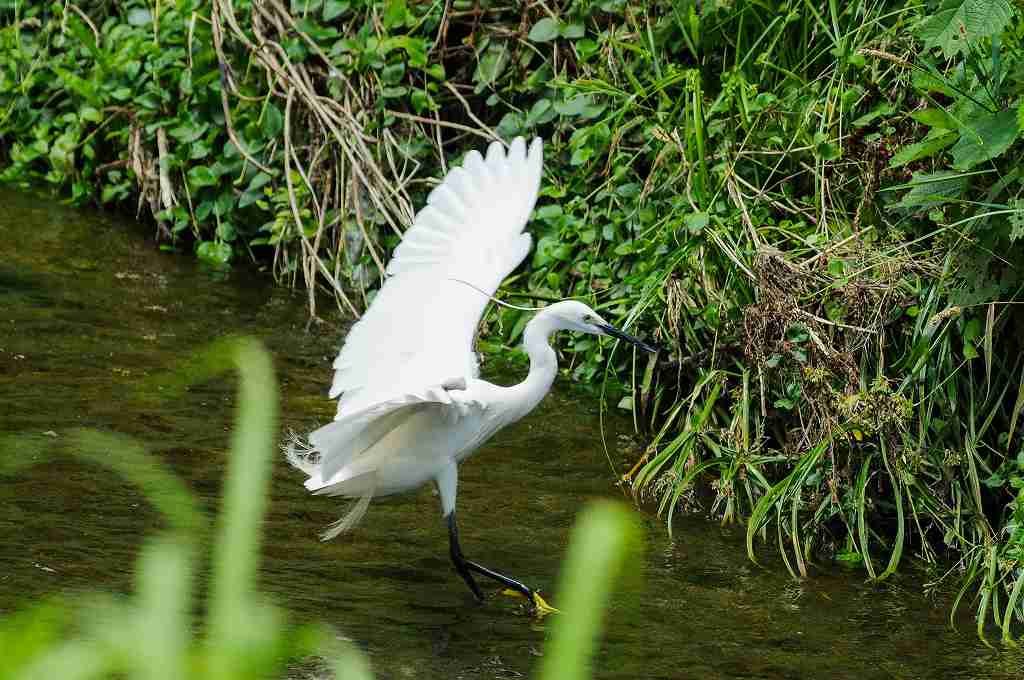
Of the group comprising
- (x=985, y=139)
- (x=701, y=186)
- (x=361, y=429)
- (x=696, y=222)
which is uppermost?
(x=985, y=139)

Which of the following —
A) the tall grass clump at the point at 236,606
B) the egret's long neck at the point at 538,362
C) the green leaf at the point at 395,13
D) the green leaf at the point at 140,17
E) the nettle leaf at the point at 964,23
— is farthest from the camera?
the green leaf at the point at 140,17

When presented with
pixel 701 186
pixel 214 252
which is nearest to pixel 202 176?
pixel 214 252

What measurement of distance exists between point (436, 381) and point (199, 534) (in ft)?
2.85

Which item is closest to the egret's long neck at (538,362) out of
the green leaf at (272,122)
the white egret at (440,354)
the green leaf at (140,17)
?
the white egret at (440,354)

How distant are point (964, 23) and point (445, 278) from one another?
5.38ft

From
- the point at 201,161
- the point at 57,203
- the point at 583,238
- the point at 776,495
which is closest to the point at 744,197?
the point at 583,238

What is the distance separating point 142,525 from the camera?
3926 mm

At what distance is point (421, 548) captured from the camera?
166 inches

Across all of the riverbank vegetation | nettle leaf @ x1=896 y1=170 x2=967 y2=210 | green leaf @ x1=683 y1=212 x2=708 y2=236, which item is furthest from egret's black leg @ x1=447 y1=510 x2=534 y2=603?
nettle leaf @ x1=896 y1=170 x2=967 y2=210

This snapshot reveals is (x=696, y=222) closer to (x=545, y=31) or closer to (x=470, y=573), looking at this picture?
(x=470, y=573)

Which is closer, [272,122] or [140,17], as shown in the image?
[272,122]

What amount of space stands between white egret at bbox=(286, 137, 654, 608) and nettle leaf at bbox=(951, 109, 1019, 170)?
3.78 feet

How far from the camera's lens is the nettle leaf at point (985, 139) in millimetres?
3820

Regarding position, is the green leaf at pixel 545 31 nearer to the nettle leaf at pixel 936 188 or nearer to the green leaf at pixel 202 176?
the green leaf at pixel 202 176
